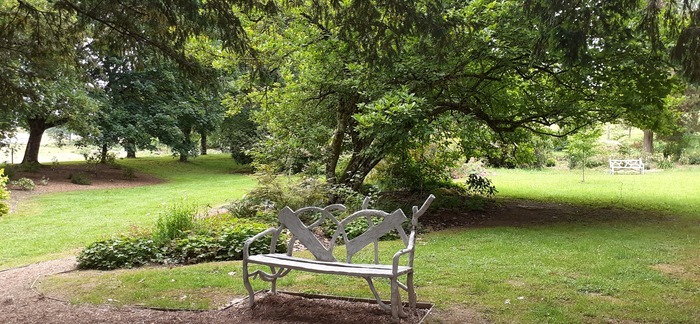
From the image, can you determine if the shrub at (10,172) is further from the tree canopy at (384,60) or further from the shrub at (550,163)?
the shrub at (550,163)

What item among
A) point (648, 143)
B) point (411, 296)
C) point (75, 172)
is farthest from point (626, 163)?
point (75, 172)

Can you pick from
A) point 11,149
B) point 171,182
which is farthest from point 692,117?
point 11,149

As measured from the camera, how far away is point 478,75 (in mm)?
10539

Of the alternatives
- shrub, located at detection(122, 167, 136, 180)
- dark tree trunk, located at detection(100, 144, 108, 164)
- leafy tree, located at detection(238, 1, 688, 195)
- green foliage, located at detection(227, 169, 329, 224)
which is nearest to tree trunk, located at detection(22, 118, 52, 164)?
dark tree trunk, located at detection(100, 144, 108, 164)

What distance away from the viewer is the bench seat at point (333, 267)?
4047 millimetres

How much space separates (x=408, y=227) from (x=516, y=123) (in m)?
3.89

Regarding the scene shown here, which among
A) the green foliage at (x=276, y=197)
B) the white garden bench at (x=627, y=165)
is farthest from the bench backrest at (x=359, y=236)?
the white garden bench at (x=627, y=165)

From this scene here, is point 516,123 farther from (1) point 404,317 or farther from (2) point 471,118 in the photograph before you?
(1) point 404,317

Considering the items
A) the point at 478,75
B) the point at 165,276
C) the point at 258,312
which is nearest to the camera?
the point at 258,312

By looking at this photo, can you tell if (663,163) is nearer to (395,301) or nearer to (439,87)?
(439,87)

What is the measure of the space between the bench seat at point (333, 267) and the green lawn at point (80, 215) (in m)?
5.17

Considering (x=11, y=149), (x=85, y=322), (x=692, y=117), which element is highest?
(x=692, y=117)

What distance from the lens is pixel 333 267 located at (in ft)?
14.3

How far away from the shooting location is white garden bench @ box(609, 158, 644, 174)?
922 inches
